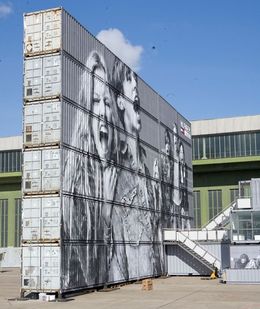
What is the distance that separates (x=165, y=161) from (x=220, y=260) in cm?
1127

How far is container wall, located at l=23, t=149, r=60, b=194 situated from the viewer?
31344 millimetres

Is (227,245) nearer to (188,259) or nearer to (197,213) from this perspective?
(188,259)

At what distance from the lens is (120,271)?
129ft

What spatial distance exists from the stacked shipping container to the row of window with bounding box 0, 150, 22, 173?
3488 cm

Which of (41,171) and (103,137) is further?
(103,137)

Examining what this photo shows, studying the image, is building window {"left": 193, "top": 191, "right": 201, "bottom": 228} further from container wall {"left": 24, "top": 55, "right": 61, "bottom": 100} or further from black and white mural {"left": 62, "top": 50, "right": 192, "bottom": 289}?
container wall {"left": 24, "top": 55, "right": 61, "bottom": 100}

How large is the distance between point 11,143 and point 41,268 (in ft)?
159

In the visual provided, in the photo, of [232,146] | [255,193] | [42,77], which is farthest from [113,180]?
[232,146]

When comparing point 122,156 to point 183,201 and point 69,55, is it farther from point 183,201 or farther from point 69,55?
point 183,201

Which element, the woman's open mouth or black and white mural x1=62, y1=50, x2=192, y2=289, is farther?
the woman's open mouth

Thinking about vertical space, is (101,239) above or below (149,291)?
above

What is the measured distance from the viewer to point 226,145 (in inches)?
2790

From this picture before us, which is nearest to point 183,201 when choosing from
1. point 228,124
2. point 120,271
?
point 228,124

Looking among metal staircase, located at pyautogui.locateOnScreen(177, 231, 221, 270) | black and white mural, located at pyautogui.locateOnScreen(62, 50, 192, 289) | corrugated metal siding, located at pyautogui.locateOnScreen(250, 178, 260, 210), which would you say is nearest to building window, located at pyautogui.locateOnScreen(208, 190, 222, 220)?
black and white mural, located at pyautogui.locateOnScreen(62, 50, 192, 289)
